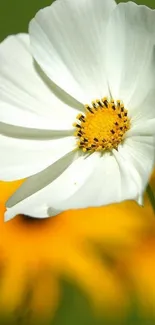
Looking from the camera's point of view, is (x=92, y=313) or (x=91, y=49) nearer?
(x=91, y=49)

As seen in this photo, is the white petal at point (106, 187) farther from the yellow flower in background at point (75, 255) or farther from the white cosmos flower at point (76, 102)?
the yellow flower in background at point (75, 255)

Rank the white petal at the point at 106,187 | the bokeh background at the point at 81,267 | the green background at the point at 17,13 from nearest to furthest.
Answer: the white petal at the point at 106,187 < the bokeh background at the point at 81,267 < the green background at the point at 17,13

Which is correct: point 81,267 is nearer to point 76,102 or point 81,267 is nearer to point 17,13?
point 76,102

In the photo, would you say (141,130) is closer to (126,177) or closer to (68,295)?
(126,177)

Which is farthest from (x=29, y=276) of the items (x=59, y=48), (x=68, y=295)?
(x=59, y=48)

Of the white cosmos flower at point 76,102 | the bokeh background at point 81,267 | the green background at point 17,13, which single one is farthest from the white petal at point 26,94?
the green background at point 17,13

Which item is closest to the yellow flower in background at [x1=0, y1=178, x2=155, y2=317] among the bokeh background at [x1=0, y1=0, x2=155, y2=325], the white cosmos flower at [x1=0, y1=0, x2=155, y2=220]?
the bokeh background at [x1=0, y1=0, x2=155, y2=325]

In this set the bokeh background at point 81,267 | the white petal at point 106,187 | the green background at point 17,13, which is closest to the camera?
the white petal at point 106,187

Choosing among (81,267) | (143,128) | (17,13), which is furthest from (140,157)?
(17,13)
